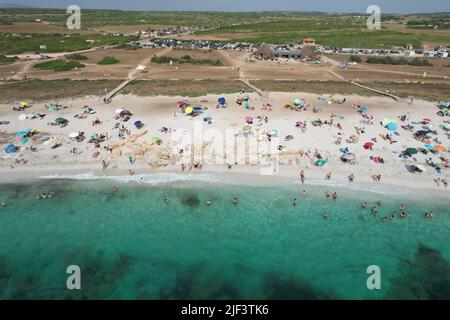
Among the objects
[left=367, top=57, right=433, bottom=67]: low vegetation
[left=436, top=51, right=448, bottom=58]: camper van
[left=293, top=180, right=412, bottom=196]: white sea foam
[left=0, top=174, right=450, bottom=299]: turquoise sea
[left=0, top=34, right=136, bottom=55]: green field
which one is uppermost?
[left=0, top=34, right=136, bottom=55]: green field

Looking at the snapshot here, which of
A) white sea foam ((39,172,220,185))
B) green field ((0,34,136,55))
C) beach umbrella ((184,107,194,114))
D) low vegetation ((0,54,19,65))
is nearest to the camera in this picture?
white sea foam ((39,172,220,185))

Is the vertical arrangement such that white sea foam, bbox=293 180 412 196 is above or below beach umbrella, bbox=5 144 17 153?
below

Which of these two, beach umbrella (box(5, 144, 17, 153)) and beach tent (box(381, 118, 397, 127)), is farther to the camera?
beach tent (box(381, 118, 397, 127))

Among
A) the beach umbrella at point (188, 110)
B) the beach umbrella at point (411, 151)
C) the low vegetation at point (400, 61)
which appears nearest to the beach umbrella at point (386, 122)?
the beach umbrella at point (411, 151)

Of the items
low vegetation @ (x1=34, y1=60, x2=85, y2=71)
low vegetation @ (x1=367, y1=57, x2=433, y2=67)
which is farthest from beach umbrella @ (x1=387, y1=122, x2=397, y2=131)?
low vegetation @ (x1=34, y1=60, x2=85, y2=71)

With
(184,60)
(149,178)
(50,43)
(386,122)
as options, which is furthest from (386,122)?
(50,43)

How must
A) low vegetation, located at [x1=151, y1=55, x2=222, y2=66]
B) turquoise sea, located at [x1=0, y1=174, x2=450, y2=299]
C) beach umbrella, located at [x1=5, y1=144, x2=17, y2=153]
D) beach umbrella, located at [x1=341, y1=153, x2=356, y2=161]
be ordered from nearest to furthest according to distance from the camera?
turquoise sea, located at [x1=0, y1=174, x2=450, y2=299] → beach umbrella, located at [x1=341, y1=153, x2=356, y2=161] → beach umbrella, located at [x1=5, y1=144, x2=17, y2=153] → low vegetation, located at [x1=151, y1=55, x2=222, y2=66]

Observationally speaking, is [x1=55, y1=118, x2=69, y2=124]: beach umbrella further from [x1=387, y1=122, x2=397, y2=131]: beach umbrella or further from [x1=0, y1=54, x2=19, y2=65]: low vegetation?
[x1=0, y1=54, x2=19, y2=65]: low vegetation
